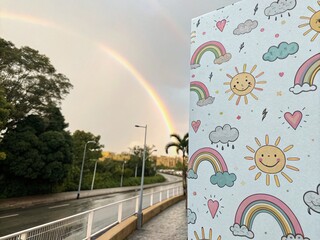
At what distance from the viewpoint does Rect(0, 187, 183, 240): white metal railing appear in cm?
371

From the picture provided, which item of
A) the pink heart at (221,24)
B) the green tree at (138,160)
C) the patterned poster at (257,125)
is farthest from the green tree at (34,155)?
the green tree at (138,160)

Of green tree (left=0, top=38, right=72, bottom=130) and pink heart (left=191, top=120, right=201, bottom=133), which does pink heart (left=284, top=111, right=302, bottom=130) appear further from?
green tree (left=0, top=38, right=72, bottom=130)

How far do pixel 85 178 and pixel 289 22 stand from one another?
31.7 metres

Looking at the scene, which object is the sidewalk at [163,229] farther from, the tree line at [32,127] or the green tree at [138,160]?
the green tree at [138,160]

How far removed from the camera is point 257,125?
7.54ft

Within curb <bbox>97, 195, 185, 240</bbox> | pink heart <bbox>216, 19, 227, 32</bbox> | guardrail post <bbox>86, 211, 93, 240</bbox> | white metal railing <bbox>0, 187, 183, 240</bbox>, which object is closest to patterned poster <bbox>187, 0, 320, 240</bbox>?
pink heart <bbox>216, 19, 227, 32</bbox>

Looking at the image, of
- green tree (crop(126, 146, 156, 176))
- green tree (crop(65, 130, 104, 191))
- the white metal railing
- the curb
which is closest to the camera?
the white metal railing

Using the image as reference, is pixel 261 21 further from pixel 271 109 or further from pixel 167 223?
pixel 167 223

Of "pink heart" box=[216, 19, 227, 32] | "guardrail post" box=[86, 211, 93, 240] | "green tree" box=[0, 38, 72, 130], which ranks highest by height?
"green tree" box=[0, 38, 72, 130]

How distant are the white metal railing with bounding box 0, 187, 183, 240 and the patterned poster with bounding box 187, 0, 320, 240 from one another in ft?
8.63

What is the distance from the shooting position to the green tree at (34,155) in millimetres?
17750

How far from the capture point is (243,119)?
7.85 ft

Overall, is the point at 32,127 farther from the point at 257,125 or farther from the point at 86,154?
the point at 257,125

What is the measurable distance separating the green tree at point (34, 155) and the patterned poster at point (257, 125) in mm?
18612
